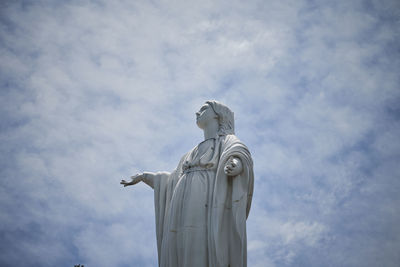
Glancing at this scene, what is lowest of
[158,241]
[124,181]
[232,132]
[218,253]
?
[218,253]

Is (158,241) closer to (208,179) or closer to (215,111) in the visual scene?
(208,179)

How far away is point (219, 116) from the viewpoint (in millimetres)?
12398

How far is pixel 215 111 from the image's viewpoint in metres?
12.4

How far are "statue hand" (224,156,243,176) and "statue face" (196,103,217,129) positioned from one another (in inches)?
80.1

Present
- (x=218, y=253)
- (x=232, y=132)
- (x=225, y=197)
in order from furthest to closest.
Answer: (x=232, y=132) → (x=225, y=197) → (x=218, y=253)

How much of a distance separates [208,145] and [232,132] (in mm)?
930

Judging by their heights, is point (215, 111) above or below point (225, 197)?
above

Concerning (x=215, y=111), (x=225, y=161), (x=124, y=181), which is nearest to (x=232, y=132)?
(x=215, y=111)

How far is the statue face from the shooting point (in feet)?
40.7

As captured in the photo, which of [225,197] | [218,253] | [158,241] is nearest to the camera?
[218,253]

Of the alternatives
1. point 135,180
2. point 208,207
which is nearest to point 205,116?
point 135,180

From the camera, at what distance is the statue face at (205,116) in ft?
40.7

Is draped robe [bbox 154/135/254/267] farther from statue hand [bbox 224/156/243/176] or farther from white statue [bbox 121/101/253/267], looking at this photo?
statue hand [bbox 224/156/243/176]

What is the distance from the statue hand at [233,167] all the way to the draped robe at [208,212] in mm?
170
